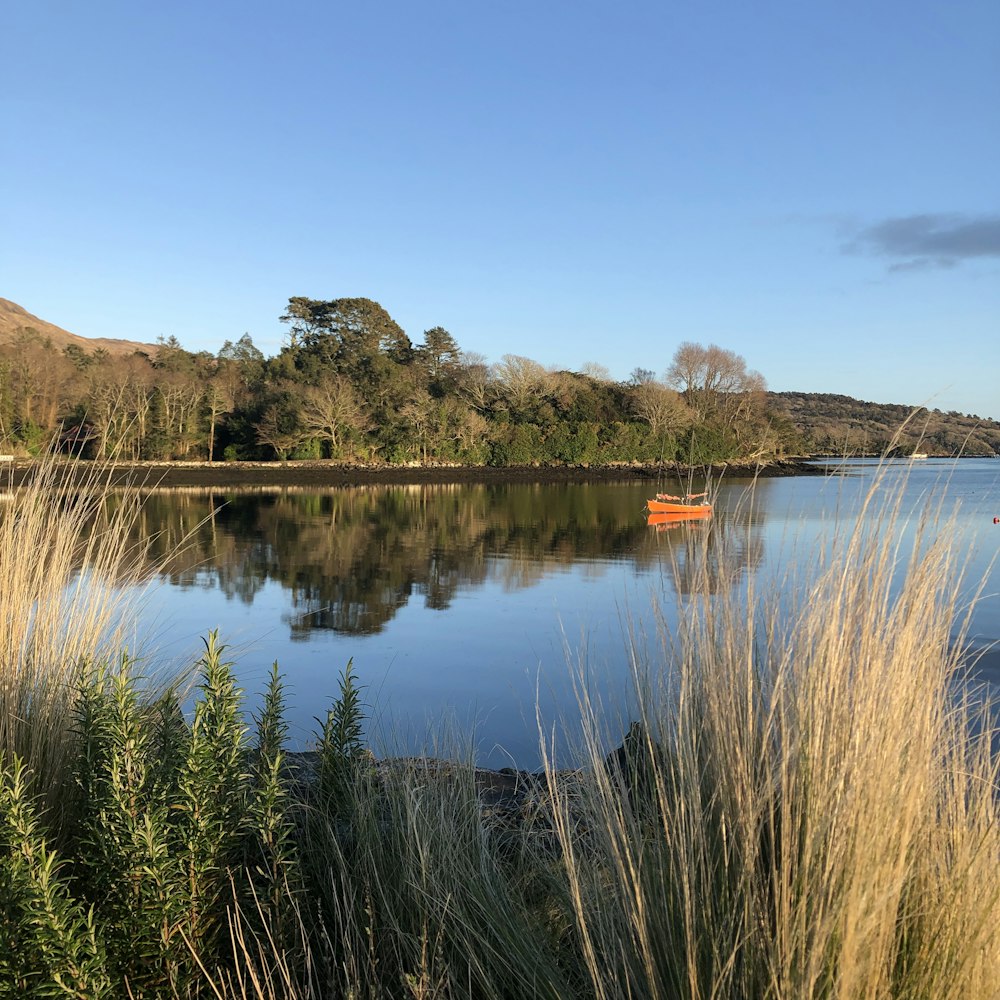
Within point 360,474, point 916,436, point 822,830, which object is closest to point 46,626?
point 822,830

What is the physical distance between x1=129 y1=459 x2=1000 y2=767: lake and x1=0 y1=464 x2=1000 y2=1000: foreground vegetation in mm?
325

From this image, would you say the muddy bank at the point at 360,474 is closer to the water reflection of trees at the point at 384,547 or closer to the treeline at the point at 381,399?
the treeline at the point at 381,399

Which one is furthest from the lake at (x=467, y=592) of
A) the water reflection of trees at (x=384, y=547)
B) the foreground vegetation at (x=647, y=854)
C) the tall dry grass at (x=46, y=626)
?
the tall dry grass at (x=46, y=626)

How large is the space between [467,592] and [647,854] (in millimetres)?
11140

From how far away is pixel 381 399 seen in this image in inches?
1917

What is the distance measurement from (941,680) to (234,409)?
163ft

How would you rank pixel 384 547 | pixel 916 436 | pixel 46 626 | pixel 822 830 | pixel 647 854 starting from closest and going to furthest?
1. pixel 822 830
2. pixel 647 854
3. pixel 916 436
4. pixel 46 626
5. pixel 384 547

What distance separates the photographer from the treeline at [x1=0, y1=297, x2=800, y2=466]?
4231 cm

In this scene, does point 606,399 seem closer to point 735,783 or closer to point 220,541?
point 220,541

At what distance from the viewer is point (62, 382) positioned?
38.0 m

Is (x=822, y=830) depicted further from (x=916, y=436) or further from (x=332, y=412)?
(x=332, y=412)

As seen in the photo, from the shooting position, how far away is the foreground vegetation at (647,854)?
1507mm

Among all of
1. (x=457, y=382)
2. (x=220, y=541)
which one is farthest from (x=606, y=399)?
(x=220, y=541)

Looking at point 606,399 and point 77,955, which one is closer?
point 77,955
